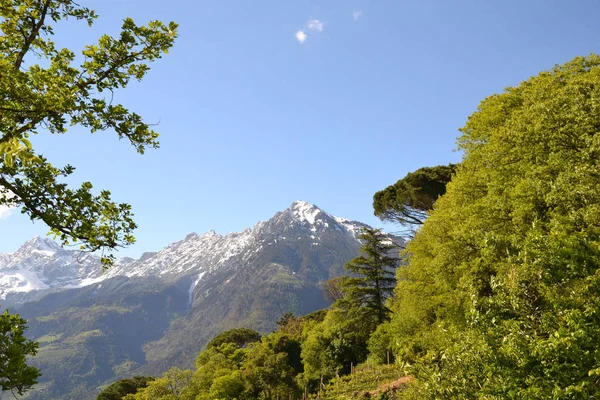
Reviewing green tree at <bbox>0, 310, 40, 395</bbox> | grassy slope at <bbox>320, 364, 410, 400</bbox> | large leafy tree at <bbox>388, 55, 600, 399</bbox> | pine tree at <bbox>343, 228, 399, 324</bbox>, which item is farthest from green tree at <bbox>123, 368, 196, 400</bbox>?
green tree at <bbox>0, 310, 40, 395</bbox>

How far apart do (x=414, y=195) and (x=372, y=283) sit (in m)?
10.7

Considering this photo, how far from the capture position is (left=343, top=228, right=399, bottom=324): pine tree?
117ft

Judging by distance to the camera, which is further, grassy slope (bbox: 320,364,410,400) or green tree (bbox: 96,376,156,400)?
green tree (bbox: 96,376,156,400)

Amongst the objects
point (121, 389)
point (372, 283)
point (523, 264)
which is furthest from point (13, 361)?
point (121, 389)

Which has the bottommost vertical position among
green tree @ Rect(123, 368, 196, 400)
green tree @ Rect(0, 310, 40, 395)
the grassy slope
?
green tree @ Rect(123, 368, 196, 400)

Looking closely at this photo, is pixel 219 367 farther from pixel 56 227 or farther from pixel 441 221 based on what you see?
pixel 56 227

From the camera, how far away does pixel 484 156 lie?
19422 millimetres

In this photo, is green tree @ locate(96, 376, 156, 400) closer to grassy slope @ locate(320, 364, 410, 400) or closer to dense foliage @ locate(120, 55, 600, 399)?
grassy slope @ locate(320, 364, 410, 400)

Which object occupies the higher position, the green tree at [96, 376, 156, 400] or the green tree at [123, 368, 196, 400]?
the green tree at [123, 368, 196, 400]

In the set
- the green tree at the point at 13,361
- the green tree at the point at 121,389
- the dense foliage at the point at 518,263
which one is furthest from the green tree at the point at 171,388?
the green tree at the point at 13,361

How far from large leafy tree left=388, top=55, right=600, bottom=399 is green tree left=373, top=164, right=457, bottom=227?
53.4 ft

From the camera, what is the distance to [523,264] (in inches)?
392

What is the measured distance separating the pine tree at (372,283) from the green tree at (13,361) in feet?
102

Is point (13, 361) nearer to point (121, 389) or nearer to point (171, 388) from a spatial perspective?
point (171, 388)
